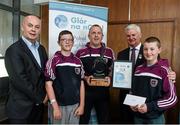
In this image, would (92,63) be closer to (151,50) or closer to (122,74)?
(122,74)

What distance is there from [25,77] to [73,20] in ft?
4.48

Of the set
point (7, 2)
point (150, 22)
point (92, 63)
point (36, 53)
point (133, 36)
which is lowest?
point (92, 63)

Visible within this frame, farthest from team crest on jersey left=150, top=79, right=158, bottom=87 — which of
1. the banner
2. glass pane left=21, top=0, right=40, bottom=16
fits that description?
glass pane left=21, top=0, right=40, bottom=16

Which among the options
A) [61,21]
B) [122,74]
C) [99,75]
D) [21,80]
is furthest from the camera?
[61,21]

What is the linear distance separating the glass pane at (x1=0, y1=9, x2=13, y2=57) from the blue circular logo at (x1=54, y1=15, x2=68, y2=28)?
151 cm

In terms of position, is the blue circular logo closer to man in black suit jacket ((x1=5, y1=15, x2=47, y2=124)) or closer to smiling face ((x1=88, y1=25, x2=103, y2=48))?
smiling face ((x1=88, y1=25, x2=103, y2=48))

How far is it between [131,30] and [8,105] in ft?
5.14

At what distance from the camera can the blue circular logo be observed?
3092 millimetres

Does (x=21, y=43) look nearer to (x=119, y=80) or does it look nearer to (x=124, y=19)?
(x=119, y=80)

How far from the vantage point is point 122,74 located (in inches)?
98.4

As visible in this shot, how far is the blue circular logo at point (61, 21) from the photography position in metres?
3.09

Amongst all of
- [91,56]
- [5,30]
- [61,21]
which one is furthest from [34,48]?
[5,30]

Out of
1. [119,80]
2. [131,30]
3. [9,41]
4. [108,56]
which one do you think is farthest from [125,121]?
[9,41]

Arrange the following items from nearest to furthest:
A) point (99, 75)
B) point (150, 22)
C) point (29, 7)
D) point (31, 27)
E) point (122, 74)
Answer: point (31, 27), point (122, 74), point (99, 75), point (150, 22), point (29, 7)
